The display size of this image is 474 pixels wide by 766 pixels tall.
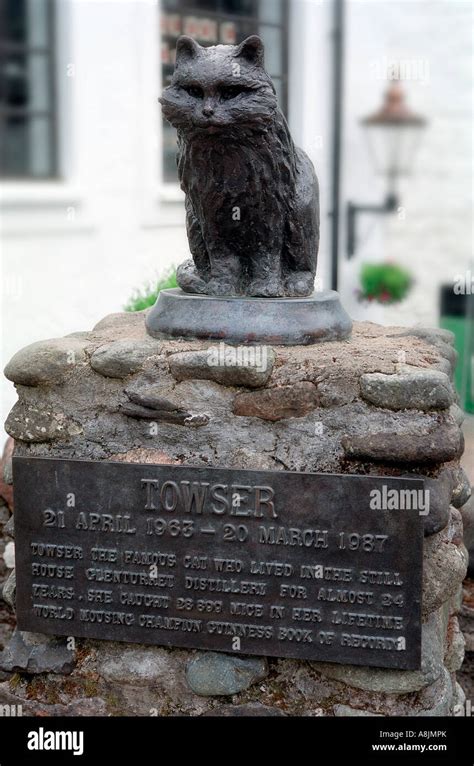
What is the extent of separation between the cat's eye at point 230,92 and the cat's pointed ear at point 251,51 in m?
0.09

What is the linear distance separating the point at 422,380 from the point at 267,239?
0.66 m

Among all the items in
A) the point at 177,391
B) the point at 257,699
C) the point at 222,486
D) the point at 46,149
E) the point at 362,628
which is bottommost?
the point at 257,699

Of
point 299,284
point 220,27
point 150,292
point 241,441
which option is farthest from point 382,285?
point 241,441

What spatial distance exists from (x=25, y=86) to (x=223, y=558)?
3.03 m

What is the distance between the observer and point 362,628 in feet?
8.80

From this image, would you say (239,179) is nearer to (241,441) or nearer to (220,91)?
(220,91)

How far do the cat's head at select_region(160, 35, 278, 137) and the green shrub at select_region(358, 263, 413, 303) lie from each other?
4406 mm

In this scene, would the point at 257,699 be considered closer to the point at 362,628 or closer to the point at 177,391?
the point at 362,628

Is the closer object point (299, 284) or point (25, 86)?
point (299, 284)

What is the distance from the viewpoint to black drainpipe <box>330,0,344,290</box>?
634 centimetres

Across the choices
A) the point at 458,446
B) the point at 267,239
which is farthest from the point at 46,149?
the point at 458,446

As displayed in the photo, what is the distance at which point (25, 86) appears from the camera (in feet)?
15.7

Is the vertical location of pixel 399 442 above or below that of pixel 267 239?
below

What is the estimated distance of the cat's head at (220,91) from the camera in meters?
2.57
